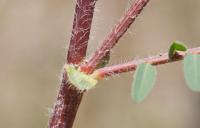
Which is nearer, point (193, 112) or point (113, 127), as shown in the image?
point (113, 127)

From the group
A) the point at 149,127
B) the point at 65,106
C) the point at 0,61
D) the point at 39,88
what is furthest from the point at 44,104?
the point at 65,106

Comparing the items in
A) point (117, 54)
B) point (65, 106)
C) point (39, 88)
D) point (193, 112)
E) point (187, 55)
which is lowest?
point (193, 112)

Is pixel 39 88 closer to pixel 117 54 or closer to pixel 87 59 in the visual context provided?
pixel 117 54

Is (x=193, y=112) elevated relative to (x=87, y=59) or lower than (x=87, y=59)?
lower

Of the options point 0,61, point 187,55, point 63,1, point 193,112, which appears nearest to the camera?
point 187,55

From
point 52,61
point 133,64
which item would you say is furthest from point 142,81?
point 52,61

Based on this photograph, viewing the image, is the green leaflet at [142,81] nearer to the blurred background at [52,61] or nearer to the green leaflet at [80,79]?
the green leaflet at [80,79]
